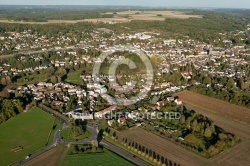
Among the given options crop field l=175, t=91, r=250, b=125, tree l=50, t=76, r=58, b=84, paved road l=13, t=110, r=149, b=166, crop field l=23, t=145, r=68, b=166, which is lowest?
crop field l=23, t=145, r=68, b=166

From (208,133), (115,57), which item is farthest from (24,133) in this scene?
(115,57)

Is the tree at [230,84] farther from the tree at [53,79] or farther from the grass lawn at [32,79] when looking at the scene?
the grass lawn at [32,79]

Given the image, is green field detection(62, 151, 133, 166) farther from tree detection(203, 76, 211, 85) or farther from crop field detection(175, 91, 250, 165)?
tree detection(203, 76, 211, 85)

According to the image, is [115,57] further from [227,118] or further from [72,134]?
[72,134]

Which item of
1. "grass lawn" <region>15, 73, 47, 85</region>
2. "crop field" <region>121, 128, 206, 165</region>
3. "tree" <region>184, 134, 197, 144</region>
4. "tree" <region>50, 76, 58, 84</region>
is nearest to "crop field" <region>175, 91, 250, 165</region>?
"crop field" <region>121, 128, 206, 165</region>

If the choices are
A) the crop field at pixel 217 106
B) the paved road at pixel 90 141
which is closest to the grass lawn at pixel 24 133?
the paved road at pixel 90 141

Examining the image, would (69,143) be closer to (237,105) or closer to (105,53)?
(237,105)
